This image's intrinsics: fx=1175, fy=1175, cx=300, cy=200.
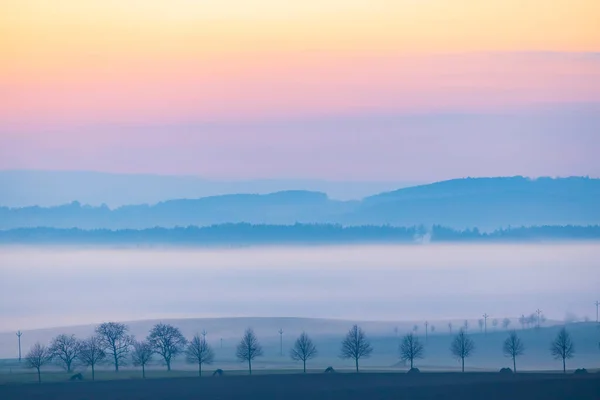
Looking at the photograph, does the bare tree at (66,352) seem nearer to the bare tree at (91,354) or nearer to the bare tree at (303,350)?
the bare tree at (91,354)

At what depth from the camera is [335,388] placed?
48.6 meters

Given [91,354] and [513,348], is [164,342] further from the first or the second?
[513,348]

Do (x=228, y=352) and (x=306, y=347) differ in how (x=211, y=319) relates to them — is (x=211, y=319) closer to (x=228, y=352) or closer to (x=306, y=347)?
(x=228, y=352)

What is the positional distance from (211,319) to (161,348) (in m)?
69.4

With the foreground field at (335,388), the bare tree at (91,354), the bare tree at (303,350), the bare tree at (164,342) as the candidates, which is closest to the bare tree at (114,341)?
the bare tree at (91,354)

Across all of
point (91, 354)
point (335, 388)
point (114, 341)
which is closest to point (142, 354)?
point (91, 354)

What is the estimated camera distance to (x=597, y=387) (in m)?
46.9

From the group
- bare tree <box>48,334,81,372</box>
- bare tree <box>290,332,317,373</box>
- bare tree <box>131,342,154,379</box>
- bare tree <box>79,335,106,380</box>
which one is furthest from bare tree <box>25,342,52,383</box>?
bare tree <box>290,332,317,373</box>

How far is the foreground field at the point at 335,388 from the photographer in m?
46.5

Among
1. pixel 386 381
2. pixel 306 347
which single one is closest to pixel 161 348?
pixel 306 347

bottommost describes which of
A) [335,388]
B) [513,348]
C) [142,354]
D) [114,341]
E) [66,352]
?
[335,388]

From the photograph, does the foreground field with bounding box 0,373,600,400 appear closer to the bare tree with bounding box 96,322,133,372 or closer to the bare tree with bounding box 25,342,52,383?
the bare tree with bounding box 25,342,52,383

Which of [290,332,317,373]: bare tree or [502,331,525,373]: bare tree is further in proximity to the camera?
[502,331,525,373]: bare tree

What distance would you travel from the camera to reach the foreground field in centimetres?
4653
